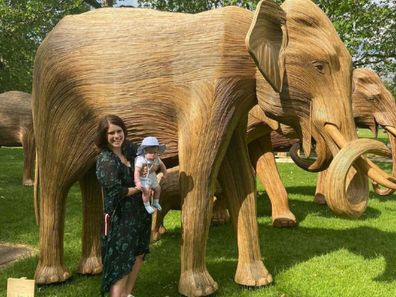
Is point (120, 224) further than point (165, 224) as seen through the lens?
No

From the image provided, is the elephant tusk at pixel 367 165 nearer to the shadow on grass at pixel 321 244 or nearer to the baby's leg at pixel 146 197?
the shadow on grass at pixel 321 244

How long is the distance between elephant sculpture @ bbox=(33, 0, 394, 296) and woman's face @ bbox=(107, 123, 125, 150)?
55cm

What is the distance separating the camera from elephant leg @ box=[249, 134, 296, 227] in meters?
5.80

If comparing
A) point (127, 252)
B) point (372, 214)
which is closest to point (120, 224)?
point (127, 252)

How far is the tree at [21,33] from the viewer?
48.1 feet

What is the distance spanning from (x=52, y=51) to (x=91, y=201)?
129 centimetres

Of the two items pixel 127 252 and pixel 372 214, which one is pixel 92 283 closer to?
pixel 127 252

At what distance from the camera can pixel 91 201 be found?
398cm

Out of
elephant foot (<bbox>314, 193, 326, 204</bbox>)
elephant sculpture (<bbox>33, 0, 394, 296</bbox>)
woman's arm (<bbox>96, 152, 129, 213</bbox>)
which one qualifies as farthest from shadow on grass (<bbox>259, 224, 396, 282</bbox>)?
woman's arm (<bbox>96, 152, 129, 213</bbox>)

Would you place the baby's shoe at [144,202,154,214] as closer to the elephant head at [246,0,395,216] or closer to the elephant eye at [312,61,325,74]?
the elephant head at [246,0,395,216]

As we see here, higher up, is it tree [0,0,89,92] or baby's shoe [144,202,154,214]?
tree [0,0,89,92]

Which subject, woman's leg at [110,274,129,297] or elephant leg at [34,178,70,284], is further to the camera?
elephant leg at [34,178,70,284]

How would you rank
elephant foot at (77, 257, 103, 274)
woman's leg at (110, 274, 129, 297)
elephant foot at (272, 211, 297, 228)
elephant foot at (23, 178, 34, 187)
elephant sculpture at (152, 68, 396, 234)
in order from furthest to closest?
1. elephant foot at (23, 178, 34, 187)
2. elephant foot at (272, 211, 297, 228)
3. elephant sculpture at (152, 68, 396, 234)
4. elephant foot at (77, 257, 103, 274)
5. woman's leg at (110, 274, 129, 297)

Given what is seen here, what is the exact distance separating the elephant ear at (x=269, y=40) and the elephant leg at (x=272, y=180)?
2.93 metres
